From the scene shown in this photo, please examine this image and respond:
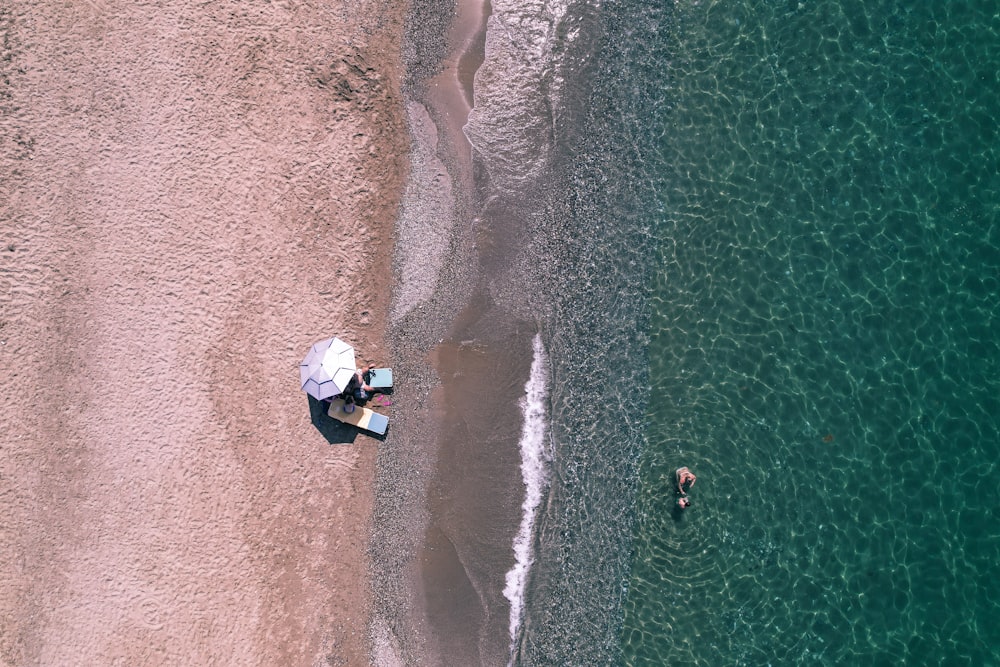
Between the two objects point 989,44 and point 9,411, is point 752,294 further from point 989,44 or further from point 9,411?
point 9,411

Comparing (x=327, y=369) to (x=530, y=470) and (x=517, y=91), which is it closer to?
(x=530, y=470)

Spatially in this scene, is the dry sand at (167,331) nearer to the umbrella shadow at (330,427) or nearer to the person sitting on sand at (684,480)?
the umbrella shadow at (330,427)

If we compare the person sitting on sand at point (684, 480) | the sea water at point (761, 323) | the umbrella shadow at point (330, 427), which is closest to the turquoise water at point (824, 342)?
the sea water at point (761, 323)

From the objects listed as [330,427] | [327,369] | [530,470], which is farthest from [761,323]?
[330,427]

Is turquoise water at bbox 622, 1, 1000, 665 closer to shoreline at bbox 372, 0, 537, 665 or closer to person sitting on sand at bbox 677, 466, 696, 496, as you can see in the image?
person sitting on sand at bbox 677, 466, 696, 496

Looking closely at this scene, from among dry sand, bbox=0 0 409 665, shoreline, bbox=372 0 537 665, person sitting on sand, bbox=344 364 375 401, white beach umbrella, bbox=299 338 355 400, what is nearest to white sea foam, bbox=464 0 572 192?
shoreline, bbox=372 0 537 665

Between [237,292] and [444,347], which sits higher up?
[237,292]

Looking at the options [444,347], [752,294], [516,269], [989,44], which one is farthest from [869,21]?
[444,347]
